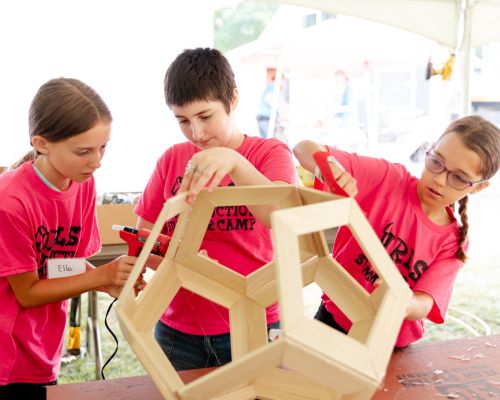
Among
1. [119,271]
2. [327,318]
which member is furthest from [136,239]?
[327,318]

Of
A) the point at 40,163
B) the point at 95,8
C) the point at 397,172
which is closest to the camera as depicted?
the point at 40,163

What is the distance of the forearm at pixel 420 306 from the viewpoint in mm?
940

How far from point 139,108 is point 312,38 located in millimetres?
2101

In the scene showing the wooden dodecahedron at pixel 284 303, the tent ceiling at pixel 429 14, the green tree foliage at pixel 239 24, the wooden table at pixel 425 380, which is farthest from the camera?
the green tree foliage at pixel 239 24

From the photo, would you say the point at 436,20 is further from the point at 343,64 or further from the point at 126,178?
the point at 343,64

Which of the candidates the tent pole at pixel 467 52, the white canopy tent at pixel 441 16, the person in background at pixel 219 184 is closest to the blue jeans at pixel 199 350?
the person in background at pixel 219 184

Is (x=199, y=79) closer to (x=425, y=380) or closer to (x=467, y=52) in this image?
(x=425, y=380)

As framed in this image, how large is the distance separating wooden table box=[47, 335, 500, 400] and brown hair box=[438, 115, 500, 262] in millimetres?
183

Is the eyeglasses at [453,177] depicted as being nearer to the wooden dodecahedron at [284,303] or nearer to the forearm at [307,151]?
the forearm at [307,151]

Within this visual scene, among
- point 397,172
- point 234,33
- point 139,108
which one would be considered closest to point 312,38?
point 139,108

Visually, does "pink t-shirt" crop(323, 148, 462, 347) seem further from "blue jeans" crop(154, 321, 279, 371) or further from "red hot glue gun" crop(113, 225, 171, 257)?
"red hot glue gun" crop(113, 225, 171, 257)

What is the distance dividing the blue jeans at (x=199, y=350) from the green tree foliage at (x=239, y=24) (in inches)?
335

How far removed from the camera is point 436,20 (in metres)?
2.59

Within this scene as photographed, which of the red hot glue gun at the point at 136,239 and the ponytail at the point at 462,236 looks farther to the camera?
the ponytail at the point at 462,236
